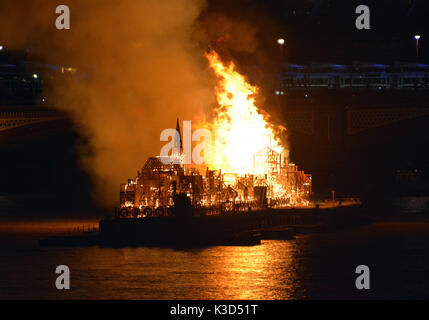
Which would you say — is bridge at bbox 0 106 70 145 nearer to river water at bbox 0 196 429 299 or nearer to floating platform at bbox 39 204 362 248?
river water at bbox 0 196 429 299

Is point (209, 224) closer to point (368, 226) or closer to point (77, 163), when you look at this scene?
point (368, 226)

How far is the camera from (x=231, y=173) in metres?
81.2

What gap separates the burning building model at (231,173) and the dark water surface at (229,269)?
22.3 ft

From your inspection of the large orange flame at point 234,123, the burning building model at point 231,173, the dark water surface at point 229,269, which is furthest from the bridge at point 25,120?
the dark water surface at point 229,269

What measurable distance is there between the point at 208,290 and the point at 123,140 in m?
37.6

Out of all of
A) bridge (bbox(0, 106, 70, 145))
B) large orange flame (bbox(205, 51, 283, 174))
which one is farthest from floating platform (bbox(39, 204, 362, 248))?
bridge (bbox(0, 106, 70, 145))

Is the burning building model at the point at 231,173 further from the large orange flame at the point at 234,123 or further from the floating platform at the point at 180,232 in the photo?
the floating platform at the point at 180,232

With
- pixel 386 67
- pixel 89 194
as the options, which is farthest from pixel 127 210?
pixel 386 67

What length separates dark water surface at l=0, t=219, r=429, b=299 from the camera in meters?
56.0

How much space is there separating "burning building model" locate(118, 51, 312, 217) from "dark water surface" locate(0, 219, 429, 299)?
22.3ft

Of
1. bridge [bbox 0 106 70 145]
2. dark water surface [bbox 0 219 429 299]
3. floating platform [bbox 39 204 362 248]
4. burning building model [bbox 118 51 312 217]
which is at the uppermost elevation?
bridge [bbox 0 106 70 145]

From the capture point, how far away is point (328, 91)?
99312mm

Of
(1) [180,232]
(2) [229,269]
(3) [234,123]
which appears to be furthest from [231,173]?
(2) [229,269]

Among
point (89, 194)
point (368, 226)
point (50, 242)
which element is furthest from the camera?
point (89, 194)
